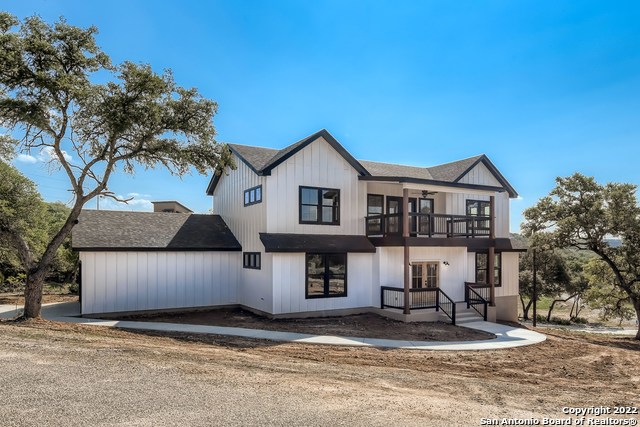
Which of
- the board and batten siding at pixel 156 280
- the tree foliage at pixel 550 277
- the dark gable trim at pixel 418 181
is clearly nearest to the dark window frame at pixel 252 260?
the board and batten siding at pixel 156 280

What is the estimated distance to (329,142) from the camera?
17.6 meters

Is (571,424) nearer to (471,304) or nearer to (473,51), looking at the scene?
(471,304)

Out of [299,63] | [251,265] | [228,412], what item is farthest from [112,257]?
[228,412]

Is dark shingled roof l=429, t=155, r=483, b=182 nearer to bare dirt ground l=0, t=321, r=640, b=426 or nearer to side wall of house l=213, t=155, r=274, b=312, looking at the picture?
side wall of house l=213, t=155, r=274, b=312

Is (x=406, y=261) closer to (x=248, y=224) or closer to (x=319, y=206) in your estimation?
(x=319, y=206)

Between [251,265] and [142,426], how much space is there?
12684 millimetres

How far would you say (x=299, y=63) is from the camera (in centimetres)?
1712

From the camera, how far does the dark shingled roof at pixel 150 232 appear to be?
1622cm

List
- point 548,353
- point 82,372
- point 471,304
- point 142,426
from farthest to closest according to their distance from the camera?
point 471,304, point 548,353, point 82,372, point 142,426

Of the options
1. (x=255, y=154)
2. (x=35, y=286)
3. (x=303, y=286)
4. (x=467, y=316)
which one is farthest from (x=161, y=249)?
(x=467, y=316)

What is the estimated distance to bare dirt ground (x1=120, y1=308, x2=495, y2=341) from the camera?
1391 centimetres

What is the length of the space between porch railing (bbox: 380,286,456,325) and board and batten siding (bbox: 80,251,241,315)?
7.05 metres

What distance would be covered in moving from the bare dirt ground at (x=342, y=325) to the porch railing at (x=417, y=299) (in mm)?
843

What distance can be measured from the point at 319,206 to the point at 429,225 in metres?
5.03
